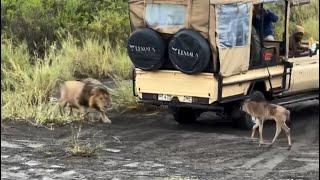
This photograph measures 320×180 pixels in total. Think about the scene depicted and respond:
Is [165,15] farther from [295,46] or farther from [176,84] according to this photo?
[295,46]

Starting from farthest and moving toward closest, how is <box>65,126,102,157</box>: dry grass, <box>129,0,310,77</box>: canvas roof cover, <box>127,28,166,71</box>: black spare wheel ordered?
<box>127,28,166,71</box>: black spare wheel < <box>129,0,310,77</box>: canvas roof cover < <box>65,126,102,157</box>: dry grass

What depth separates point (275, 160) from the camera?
29.1 ft

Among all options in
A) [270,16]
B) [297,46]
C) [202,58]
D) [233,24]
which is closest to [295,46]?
[297,46]

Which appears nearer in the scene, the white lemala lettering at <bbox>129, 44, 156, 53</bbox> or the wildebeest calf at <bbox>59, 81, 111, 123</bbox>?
the white lemala lettering at <bbox>129, 44, 156, 53</bbox>

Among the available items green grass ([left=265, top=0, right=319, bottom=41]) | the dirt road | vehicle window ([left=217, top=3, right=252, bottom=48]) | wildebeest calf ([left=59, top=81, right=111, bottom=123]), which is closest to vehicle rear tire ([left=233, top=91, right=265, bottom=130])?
the dirt road

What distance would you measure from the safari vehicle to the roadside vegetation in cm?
132

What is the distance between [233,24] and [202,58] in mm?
826

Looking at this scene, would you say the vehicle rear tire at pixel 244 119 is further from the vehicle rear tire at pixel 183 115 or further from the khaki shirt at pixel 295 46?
the khaki shirt at pixel 295 46

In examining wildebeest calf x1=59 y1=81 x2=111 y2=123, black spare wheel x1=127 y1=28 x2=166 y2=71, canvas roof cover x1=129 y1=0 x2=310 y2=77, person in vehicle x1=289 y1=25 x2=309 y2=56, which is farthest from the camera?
person in vehicle x1=289 y1=25 x2=309 y2=56

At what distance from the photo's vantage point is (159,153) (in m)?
9.29

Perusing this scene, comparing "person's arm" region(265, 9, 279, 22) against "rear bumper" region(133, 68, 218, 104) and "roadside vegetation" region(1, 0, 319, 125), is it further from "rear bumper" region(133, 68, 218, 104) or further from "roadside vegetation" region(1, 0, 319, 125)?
"rear bumper" region(133, 68, 218, 104)

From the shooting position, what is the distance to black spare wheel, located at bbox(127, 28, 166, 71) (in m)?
→ 11.0

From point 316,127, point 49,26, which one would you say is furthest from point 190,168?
point 49,26

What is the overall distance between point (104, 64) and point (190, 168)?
368 inches
